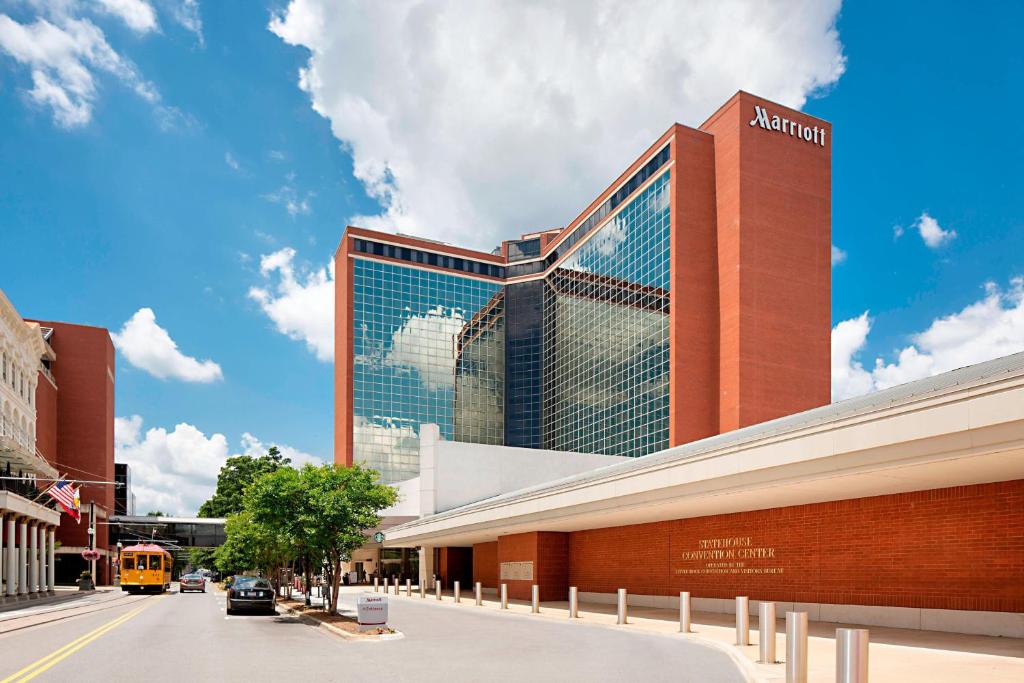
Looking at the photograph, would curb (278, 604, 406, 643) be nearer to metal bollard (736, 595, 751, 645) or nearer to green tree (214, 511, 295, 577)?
green tree (214, 511, 295, 577)

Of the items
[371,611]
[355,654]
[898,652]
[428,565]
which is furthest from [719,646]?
[428,565]

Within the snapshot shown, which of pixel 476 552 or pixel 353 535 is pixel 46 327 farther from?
pixel 353 535

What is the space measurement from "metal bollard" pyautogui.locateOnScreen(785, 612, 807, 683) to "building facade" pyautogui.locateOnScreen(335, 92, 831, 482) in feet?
180

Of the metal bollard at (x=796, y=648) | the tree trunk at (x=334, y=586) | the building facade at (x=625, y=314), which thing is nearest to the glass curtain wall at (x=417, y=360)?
the building facade at (x=625, y=314)

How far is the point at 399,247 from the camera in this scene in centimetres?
10094

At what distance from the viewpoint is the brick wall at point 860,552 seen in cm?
1809

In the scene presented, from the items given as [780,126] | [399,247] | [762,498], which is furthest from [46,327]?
[762,498]

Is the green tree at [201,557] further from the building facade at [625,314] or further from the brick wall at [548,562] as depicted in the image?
the brick wall at [548,562]

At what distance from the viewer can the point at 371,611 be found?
71.3 feet

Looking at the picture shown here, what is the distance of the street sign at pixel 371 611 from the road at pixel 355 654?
3.20ft

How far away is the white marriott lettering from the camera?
68.2 m

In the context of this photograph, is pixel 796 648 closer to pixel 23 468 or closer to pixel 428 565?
pixel 428 565

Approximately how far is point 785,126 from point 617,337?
22.3 m

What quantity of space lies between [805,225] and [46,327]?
73530 millimetres
